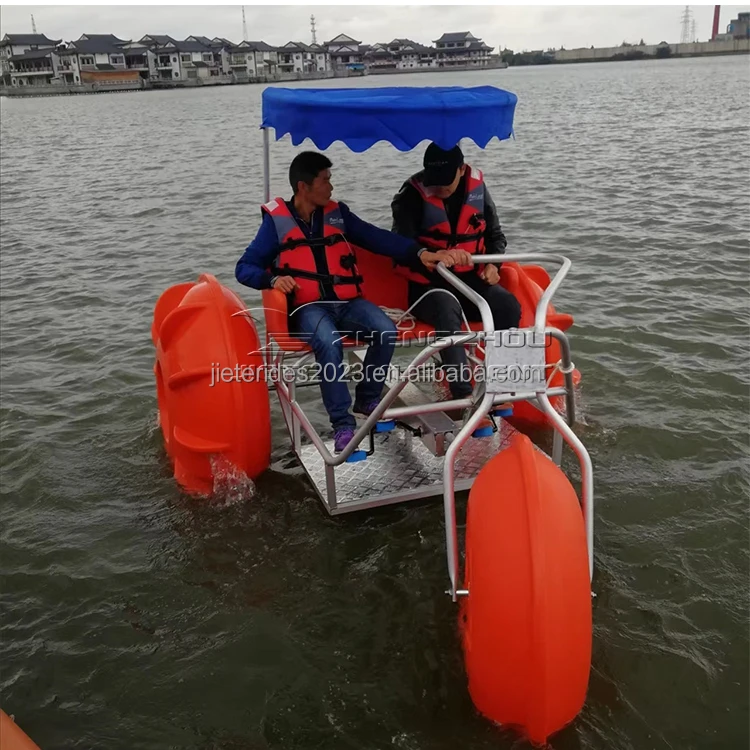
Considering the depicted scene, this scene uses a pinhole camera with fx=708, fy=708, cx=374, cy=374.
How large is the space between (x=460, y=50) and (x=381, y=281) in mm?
105117

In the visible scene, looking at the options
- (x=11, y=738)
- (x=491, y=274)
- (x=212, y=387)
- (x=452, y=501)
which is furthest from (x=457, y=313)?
(x=11, y=738)

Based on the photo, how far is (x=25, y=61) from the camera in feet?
283

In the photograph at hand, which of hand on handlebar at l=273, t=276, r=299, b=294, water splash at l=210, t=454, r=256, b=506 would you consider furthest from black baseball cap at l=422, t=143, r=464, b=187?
water splash at l=210, t=454, r=256, b=506

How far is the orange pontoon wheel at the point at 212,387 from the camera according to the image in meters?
4.32

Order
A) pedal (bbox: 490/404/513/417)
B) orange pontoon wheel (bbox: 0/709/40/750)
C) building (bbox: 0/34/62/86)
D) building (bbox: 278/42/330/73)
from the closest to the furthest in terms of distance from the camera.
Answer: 1. orange pontoon wheel (bbox: 0/709/40/750)
2. pedal (bbox: 490/404/513/417)
3. building (bbox: 0/34/62/86)
4. building (bbox: 278/42/330/73)

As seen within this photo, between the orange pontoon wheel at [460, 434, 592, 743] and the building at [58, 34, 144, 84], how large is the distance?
312 ft

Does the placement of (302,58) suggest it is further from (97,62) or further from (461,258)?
(461,258)

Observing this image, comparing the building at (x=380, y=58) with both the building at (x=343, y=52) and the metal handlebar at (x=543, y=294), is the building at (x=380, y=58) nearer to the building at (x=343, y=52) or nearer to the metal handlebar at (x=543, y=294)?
the building at (x=343, y=52)

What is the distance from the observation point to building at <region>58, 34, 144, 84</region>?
279ft

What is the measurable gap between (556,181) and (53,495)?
1277cm

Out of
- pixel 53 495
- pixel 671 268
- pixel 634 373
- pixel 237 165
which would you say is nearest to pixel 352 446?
pixel 53 495

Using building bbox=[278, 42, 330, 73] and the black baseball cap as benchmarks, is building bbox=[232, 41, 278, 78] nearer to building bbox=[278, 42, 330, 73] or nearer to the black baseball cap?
building bbox=[278, 42, 330, 73]

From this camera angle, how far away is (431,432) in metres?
4.17

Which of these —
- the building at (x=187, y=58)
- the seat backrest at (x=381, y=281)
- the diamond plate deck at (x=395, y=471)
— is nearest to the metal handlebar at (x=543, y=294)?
the seat backrest at (x=381, y=281)
